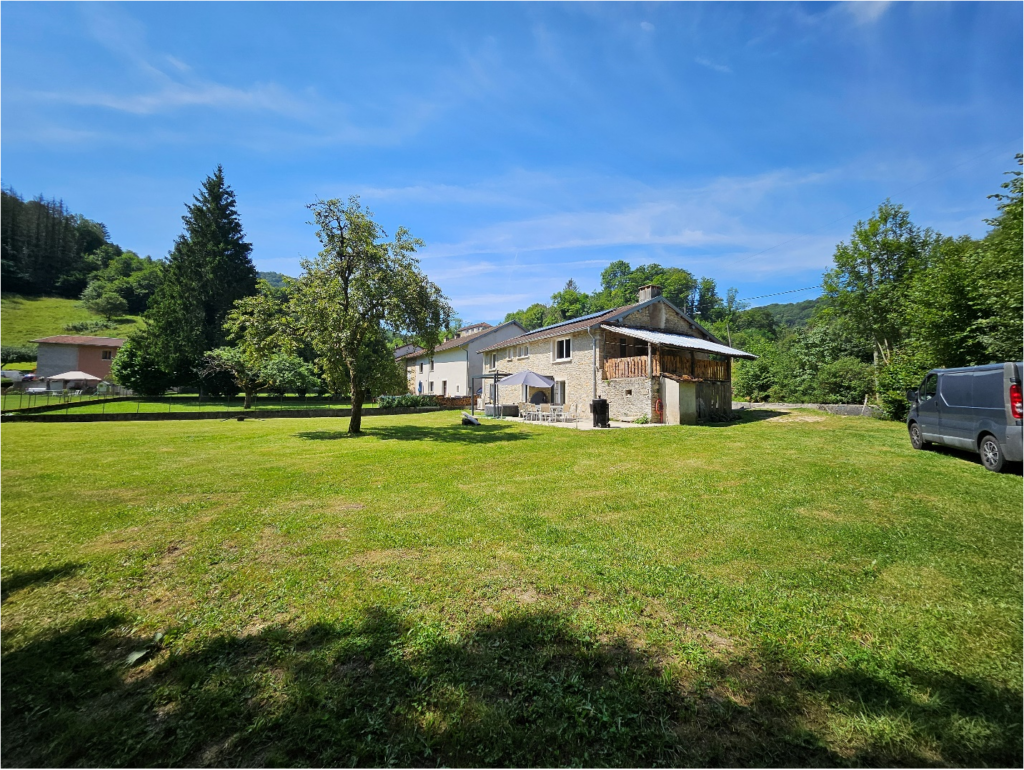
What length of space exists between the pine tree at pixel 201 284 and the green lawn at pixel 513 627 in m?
34.8

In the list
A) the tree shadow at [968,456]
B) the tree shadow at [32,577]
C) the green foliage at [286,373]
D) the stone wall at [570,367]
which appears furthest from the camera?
the green foliage at [286,373]

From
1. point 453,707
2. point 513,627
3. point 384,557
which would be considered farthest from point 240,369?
point 453,707

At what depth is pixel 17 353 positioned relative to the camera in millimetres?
50719

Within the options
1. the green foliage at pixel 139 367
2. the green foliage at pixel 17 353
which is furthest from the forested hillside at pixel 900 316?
the green foliage at pixel 17 353

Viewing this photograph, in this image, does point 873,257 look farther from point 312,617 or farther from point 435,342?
point 312,617

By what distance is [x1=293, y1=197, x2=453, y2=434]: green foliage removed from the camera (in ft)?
46.3

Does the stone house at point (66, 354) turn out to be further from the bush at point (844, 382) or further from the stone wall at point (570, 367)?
the bush at point (844, 382)

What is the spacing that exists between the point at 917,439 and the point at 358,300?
A: 1721 cm

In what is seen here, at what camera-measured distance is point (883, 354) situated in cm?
2653

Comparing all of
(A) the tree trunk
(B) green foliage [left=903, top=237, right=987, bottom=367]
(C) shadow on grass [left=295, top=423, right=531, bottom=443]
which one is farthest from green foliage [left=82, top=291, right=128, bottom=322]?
(B) green foliage [left=903, top=237, right=987, bottom=367]

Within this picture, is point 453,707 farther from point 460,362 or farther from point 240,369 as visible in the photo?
point 460,362

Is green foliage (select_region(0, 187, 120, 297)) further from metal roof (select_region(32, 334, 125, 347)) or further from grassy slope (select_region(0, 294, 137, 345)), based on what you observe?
metal roof (select_region(32, 334, 125, 347))

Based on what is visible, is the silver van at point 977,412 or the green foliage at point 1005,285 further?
the green foliage at point 1005,285

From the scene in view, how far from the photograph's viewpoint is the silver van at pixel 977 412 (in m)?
7.23
